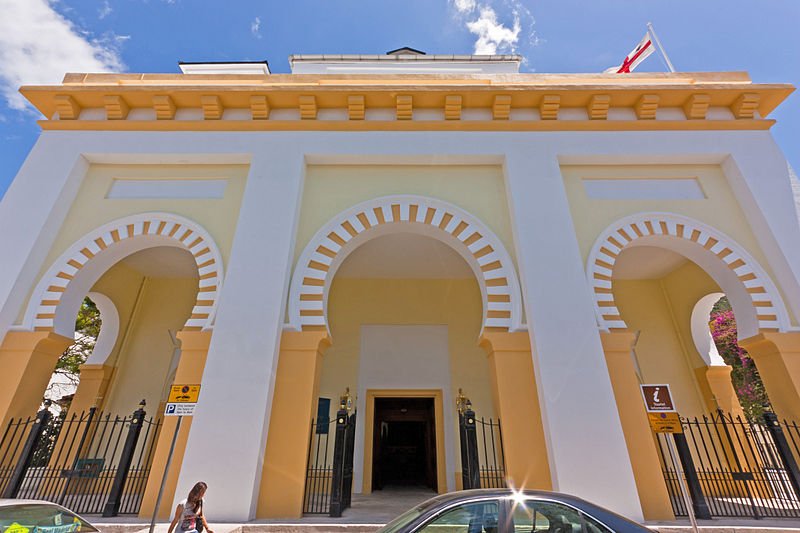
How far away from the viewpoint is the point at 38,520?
315cm

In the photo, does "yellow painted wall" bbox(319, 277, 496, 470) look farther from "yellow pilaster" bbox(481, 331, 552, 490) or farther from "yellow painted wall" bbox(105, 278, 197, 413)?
"yellow painted wall" bbox(105, 278, 197, 413)


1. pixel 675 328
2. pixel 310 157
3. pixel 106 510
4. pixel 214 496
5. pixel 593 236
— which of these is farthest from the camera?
pixel 675 328

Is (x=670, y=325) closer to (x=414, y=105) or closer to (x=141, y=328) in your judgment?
(x=414, y=105)

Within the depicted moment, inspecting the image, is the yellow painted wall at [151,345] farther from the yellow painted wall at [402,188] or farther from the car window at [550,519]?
the car window at [550,519]

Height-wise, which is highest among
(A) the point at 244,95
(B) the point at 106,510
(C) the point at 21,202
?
(A) the point at 244,95

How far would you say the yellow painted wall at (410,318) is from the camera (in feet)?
29.2

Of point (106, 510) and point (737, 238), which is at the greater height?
point (737, 238)

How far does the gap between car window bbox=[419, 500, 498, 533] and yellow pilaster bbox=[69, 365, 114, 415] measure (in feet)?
28.8

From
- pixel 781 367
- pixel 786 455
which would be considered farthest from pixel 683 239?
pixel 786 455

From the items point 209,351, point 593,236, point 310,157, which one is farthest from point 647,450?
point 310,157

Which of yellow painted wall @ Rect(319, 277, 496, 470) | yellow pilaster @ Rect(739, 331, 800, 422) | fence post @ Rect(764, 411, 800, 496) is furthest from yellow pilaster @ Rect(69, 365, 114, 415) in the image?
yellow pilaster @ Rect(739, 331, 800, 422)

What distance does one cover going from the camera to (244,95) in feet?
23.7

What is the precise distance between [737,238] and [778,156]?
6.06 feet

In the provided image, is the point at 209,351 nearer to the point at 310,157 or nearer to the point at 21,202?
the point at 310,157
